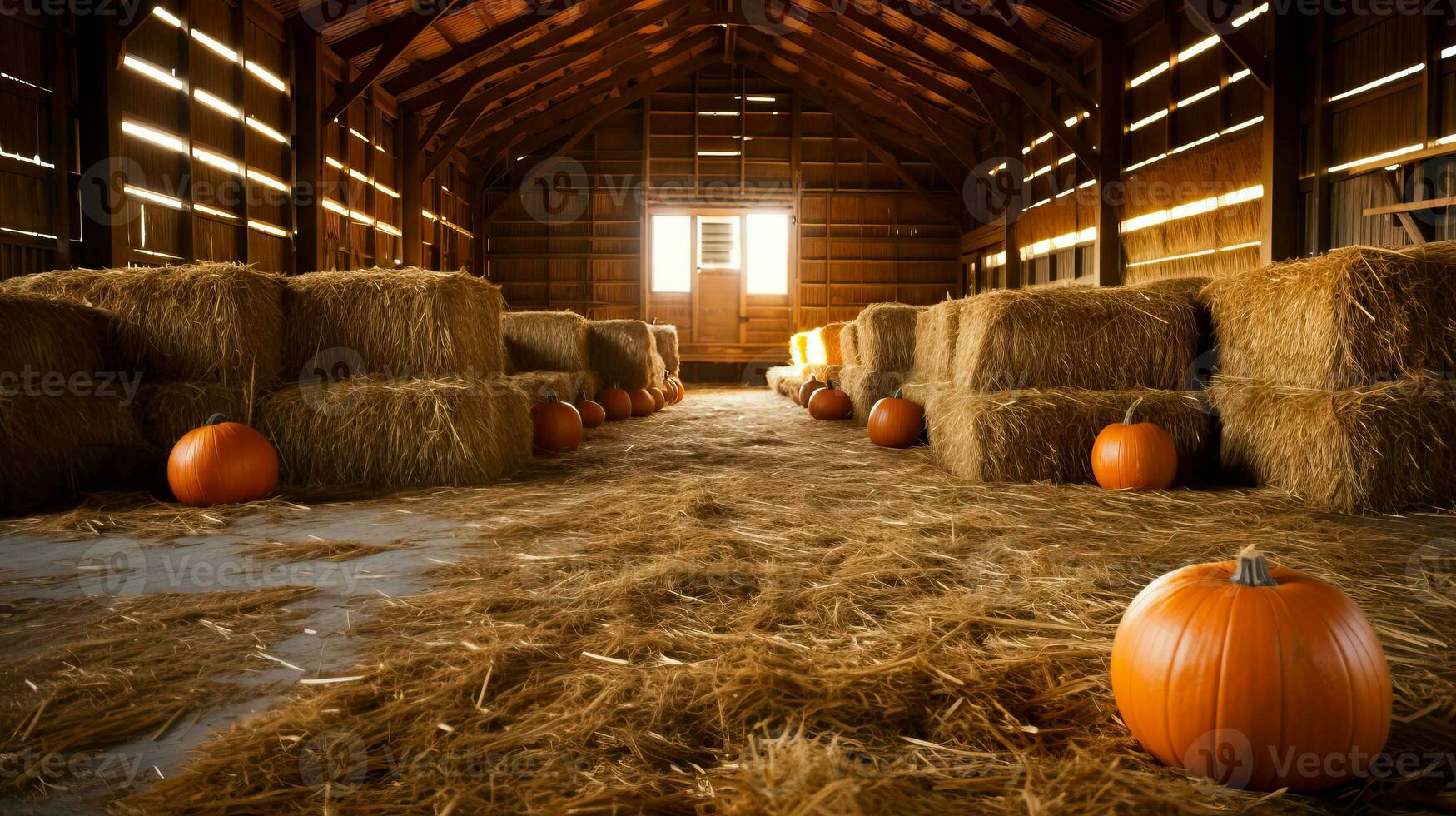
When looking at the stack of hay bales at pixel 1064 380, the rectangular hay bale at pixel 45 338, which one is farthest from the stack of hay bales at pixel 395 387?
the stack of hay bales at pixel 1064 380

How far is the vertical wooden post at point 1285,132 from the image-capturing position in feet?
23.6

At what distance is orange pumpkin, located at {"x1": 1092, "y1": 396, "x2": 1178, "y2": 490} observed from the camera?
3852 millimetres

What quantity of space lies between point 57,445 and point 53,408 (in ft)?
0.56

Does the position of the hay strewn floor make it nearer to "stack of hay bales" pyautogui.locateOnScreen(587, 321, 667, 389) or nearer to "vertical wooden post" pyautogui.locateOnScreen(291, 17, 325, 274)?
"stack of hay bales" pyautogui.locateOnScreen(587, 321, 667, 389)

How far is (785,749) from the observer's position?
4.35 ft

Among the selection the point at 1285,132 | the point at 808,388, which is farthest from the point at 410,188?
the point at 1285,132

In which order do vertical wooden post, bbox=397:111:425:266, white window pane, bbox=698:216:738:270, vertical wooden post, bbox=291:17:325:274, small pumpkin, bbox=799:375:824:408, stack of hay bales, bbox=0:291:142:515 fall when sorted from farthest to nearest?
white window pane, bbox=698:216:738:270 → vertical wooden post, bbox=397:111:425:266 → small pumpkin, bbox=799:375:824:408 → vertical wooden post, bbox=291:17:325:274 → stack of hay bales, bbox=0:291:142:515

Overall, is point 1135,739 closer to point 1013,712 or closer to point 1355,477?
point 1013,712

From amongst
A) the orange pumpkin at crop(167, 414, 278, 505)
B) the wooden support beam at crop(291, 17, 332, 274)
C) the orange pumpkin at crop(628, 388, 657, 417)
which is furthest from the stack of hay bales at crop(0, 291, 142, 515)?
the wooden support beam at crop(291, 17, 332, 274)

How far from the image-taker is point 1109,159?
10.3m

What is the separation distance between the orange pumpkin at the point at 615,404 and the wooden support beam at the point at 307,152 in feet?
13.4

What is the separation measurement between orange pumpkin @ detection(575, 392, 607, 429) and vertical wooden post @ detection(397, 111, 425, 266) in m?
6.90

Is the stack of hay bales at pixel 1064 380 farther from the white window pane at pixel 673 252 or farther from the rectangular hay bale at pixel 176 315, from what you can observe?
the white window pane at pixel 673 252

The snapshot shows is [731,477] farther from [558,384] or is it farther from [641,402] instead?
[641,402]
